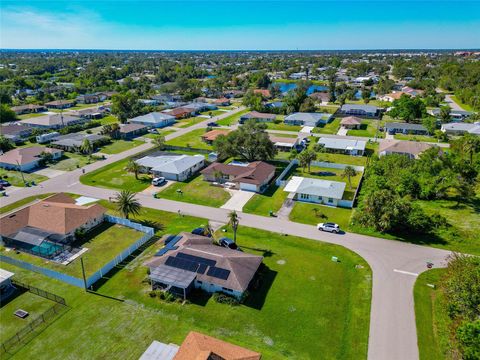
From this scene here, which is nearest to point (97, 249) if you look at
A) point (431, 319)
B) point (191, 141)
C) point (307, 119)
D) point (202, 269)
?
point (202, 269)

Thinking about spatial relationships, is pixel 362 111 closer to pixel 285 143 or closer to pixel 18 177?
pixel 285 143

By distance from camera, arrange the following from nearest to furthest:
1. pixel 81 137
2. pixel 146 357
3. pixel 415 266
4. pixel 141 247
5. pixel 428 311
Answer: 1. pixel 146 357
2. pixel 428 311
3. pixel 415 266
4. pixel 141 247
5. pixel 81 137

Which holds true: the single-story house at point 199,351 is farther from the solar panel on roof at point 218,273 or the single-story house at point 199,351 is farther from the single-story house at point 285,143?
the single-story house at point 285,143

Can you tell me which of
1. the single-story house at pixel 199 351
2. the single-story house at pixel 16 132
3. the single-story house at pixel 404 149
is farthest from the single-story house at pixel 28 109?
the single-story house at pixel 199 351

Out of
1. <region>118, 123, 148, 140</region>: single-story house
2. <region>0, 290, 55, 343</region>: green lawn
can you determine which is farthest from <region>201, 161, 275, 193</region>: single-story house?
<region>118, 123, 148, 140</region>: single-story house

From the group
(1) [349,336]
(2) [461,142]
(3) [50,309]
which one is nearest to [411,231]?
(1) [349,336]

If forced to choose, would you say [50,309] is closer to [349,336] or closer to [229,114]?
[349,336]
